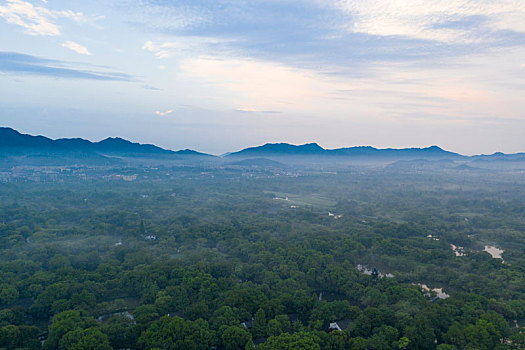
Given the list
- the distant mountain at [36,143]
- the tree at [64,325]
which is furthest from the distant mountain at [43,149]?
the tree at [64,325]

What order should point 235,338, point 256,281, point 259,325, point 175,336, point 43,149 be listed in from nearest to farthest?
point 175,336, point 235,338, point 259,325, point 256,281, point 43,149

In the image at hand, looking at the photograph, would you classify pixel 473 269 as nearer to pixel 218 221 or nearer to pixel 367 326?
pixel 367 326

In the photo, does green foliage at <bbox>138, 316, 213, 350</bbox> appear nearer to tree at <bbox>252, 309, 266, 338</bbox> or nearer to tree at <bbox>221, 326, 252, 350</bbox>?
tree at <bbox>221, 326, 252, 350</bbox>

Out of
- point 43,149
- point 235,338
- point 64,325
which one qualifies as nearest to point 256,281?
point 235,338

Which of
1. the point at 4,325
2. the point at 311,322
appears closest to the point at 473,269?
the point at 311,322

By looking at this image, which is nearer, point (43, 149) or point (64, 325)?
point (64, 325)

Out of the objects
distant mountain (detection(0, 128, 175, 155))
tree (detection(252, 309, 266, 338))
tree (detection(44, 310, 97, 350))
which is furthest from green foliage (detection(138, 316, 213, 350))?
distant mountain (detection(0, 128, 175, 155))

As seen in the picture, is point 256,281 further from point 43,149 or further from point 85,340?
point 43,149

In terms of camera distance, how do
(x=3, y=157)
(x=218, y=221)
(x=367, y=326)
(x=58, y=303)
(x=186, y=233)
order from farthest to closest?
(x=3, y=157) < (x=218, y=221) < (x=186, y=233) < (x=58, y=303) < (x=367, y=326)

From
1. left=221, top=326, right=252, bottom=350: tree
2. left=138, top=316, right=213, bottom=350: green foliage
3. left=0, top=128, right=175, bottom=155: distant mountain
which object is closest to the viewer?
left=138, top=316, right=213, bottom=350: green foliage
